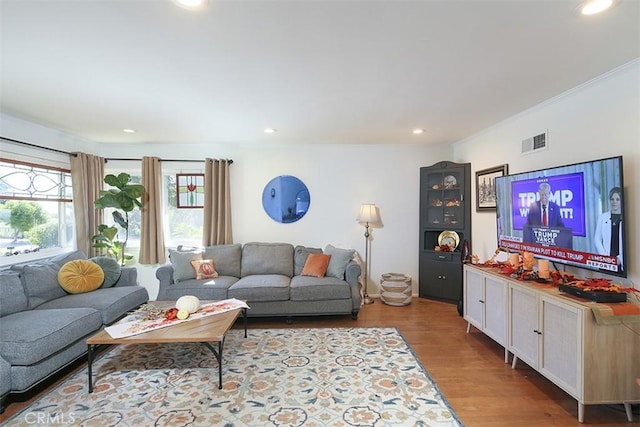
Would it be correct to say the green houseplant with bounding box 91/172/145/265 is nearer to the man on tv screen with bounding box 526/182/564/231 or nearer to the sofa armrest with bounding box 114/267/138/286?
the sofa armrest with bounding box 114/267/138/286

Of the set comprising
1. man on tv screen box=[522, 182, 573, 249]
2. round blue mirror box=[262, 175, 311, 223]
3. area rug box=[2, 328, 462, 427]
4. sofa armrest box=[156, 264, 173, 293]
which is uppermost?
round blue mirror box=[262, 175, 311, 223]

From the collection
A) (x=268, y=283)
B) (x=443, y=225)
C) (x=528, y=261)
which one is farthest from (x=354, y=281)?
(x=528, y=261)

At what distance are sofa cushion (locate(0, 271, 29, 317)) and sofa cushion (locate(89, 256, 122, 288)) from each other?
744mm

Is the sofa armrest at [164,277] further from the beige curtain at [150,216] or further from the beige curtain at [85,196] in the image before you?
the beige curtain at [85,196]

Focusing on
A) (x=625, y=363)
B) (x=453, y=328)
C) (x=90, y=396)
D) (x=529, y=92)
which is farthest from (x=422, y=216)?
(x=90, y=396)

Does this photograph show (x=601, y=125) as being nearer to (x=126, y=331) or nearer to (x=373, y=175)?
(x=373, y=175)

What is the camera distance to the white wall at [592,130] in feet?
6.76

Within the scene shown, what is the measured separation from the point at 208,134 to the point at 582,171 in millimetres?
4034

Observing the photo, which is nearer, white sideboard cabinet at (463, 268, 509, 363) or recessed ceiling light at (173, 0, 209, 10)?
recessed ceiling light at (173, 0, 209, 10)

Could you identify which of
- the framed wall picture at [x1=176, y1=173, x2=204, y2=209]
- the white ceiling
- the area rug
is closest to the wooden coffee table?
the area rug

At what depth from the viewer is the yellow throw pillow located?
3.06 m

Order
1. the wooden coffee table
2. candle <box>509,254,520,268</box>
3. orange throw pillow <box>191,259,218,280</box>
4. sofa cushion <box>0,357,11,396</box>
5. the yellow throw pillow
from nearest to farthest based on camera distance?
1. sofa cushion <box>0,357,11,396</box>
2. the wooden coffee table
3. candle <box>509,254,520,268</box>
4. the yellow throw pillow
5. orange throw pillow <box>191,259,218,280</box>

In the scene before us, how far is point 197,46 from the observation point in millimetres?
1846

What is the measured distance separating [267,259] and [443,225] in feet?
8.69
